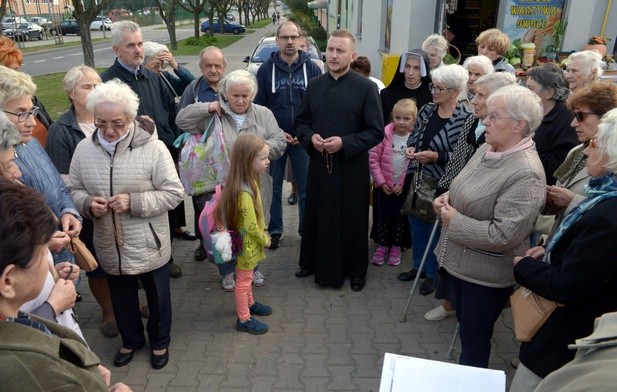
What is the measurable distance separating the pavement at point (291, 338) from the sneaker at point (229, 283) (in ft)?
0.21

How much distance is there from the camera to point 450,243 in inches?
111

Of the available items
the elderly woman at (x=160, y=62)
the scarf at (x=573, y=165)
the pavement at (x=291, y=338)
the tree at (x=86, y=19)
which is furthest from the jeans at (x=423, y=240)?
the tree at (x=86, y=19)

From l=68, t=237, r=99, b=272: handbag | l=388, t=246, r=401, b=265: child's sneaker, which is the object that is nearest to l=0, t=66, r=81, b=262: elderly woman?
l=68, t=237, r=99, b=272: handbag

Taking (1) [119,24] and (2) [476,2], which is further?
(2) [476,2]

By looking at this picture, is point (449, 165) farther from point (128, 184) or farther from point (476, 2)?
point (476, 2)

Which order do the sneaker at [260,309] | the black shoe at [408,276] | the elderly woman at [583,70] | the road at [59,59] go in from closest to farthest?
1. the sneaker at [260,309]
2. the elderly woman at [583,70]
3. the black shoe at [408,276]
4. the road at [59,59]

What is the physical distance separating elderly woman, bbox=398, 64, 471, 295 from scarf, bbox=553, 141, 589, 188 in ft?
3.22

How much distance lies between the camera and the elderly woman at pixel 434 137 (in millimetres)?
3658

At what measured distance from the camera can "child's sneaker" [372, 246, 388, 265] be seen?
4.58 metres

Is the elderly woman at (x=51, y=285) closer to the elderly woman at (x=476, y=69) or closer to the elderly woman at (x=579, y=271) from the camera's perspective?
the elderly woman at (x=579, y=271)

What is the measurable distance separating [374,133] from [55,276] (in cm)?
256

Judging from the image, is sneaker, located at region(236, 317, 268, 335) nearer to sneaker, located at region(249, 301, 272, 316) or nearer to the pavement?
the pavement

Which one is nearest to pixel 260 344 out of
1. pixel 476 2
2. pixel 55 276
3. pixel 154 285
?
pixel 154 285

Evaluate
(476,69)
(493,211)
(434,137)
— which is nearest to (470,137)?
(434,137)
